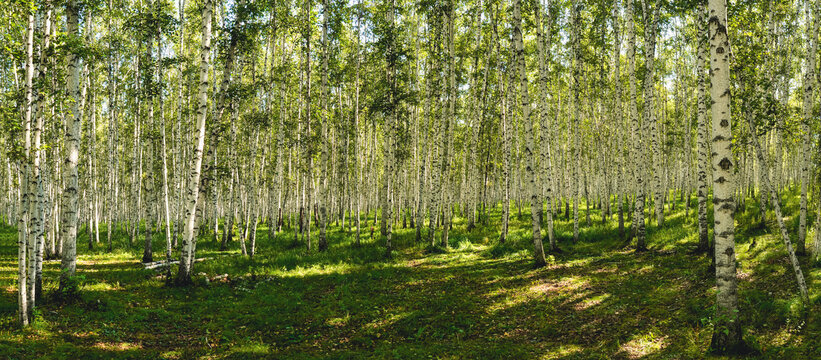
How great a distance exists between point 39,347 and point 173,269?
24.6 feet

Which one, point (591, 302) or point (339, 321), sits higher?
point (591, 302)

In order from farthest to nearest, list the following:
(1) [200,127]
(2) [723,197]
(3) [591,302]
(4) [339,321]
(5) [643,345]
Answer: (1) [200,127] → (3) [591,302] → (4) [339,321] → (5) [643,345] → (2) [723,197]

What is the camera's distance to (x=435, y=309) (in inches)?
352

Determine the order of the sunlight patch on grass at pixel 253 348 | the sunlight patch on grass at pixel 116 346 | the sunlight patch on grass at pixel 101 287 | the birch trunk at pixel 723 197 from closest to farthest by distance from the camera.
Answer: the birch trunk at pixel 723 197 < the sunlight patch on grass at pixel 116 346 < the sunlight patch on grass at pixel 253 348 < the sunlight patch on grass at pixel 101 287

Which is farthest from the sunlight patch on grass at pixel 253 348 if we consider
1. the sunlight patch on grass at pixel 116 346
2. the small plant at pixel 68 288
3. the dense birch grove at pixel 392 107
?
the small plant at pixel 68 288

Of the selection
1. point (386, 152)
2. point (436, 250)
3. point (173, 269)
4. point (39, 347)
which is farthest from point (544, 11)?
point (39, 347)

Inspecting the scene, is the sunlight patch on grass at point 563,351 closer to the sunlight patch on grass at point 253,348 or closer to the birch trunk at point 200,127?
the sunlight patch on grass at point 253,348

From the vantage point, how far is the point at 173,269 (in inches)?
536

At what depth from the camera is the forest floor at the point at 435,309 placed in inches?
260

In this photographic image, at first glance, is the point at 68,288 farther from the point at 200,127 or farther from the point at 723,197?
the point at 723,197

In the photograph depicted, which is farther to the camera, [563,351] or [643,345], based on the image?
[563,351]

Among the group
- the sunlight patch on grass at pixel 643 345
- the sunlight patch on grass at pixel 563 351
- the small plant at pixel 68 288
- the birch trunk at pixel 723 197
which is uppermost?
the birch trunk at pixel 723 197

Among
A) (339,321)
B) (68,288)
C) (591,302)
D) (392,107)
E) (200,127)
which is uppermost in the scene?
(392,107)

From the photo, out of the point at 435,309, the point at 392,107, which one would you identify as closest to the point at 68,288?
the point at 435,309
